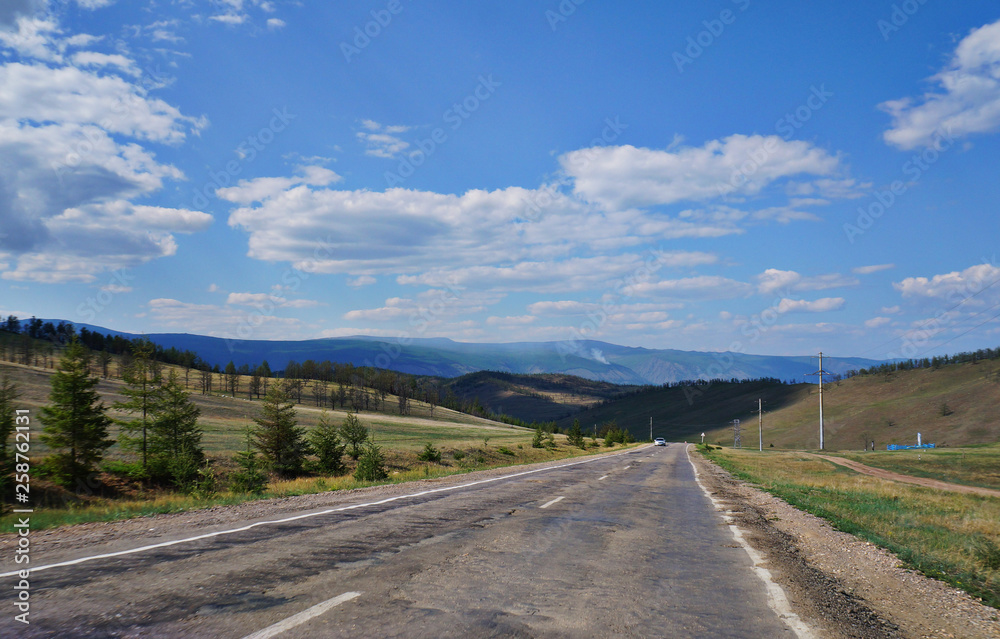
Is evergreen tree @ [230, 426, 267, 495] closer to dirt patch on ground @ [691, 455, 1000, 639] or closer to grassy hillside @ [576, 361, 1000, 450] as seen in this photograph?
dirt patch on ground @ [691, 455, 1000, 639]

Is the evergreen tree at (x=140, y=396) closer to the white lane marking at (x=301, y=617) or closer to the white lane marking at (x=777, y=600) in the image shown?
the white lane marking at (x=301, y=617)

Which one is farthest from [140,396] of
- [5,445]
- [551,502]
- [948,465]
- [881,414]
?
[881,414]

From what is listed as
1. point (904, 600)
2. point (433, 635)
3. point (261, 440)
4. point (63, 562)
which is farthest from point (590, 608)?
point (261, 440)

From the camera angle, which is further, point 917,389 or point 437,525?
point 917,389

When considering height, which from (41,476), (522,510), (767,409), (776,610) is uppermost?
(776,610)

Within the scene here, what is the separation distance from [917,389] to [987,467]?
11677 centimetres

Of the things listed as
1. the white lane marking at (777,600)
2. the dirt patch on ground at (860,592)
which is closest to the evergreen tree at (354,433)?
the dirt patch on ground at (860,592)

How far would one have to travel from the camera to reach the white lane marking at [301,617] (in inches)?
178

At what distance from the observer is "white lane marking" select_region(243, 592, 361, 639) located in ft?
14.9

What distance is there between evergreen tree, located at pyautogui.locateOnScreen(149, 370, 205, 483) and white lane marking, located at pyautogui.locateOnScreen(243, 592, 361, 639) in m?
28.4

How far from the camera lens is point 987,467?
51.1 m

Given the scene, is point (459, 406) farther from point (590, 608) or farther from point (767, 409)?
point (590, 608)

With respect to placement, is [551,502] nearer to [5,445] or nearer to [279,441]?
[5,445]

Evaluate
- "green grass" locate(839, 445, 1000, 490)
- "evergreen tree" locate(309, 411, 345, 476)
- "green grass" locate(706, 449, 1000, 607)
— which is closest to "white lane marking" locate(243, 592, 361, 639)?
"green grass" locate(706, 449, 1000, 607)
